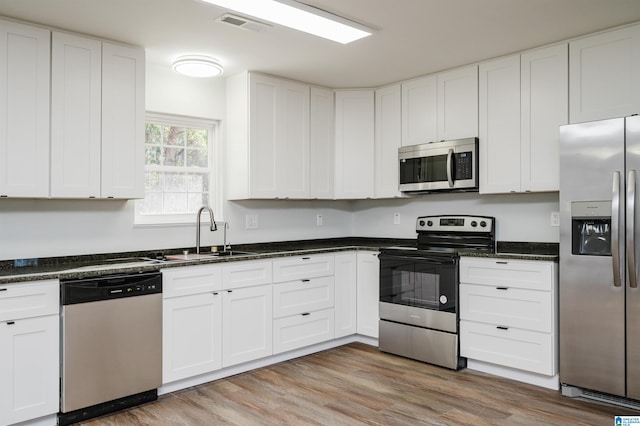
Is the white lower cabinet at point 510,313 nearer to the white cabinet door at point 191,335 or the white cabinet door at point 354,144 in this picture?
the white cabinet door at point 354,144

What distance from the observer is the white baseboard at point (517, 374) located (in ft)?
11.2

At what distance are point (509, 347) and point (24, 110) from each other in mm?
3688

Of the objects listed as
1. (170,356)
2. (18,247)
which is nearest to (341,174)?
(170,356)

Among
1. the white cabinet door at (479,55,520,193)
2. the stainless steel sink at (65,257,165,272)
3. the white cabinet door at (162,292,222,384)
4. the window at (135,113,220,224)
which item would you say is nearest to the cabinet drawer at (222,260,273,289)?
the white cabinet door at (162,292,222,384)

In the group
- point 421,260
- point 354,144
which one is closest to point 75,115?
point 354,144

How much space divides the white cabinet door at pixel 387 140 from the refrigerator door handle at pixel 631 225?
6.62ft

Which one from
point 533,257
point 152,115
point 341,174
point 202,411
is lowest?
point 202,411

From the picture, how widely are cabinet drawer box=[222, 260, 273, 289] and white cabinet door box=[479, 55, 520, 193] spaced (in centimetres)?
190

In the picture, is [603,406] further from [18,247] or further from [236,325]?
[18,247]

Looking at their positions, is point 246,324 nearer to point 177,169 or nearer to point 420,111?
point 177,169

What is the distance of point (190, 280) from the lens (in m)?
3.45

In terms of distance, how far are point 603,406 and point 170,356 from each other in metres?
2.86

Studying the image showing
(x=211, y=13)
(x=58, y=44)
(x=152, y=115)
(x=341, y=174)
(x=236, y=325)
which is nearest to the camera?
(x=211, y=13)

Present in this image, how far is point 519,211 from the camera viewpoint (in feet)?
13.4
